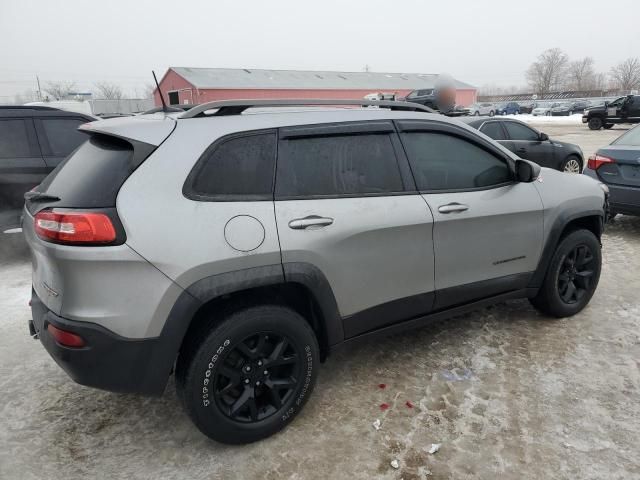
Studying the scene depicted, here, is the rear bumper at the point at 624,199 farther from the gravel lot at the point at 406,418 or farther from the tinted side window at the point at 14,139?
the tinted side window at the point at 14,139

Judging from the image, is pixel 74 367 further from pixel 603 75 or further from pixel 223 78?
pixel 603 75

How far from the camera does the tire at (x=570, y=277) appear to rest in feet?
12.2

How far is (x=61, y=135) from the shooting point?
19.1ft

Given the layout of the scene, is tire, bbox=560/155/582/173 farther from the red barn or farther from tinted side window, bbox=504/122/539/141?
the red barn

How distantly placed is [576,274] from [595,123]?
2563cm

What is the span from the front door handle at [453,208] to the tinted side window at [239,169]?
3.72 feet

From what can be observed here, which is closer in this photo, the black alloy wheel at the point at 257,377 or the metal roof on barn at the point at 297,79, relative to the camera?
the black alloy wheel at the point at 257,377

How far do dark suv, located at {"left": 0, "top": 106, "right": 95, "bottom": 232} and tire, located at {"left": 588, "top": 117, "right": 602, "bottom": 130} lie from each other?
2654cm

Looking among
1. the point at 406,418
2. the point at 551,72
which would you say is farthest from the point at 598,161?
the point at 551,72

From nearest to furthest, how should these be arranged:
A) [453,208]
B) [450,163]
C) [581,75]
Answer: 1. [453,208]
2. [450,163]
3. [581,75]

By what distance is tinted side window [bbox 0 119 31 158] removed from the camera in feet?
17.9

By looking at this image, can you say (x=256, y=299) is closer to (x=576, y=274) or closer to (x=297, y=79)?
(x=576, y=274)

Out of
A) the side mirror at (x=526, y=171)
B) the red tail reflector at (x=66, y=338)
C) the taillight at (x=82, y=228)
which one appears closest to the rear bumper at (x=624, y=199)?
the side mirror at (x=526, y=171)

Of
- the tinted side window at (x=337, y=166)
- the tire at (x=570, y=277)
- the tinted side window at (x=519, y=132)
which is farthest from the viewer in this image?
the tinted side window at (x=519, y=132)
